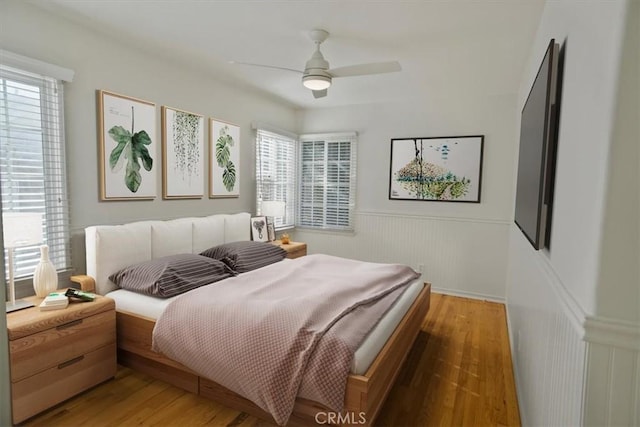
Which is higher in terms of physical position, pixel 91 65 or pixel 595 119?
pixel 91 65

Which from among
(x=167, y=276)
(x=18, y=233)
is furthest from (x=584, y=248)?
(x=18, y=233)

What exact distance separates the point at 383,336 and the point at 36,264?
2.42 metres

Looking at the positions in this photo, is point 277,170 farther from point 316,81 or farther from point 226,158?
point 316,81

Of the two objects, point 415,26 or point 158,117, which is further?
point 158,117

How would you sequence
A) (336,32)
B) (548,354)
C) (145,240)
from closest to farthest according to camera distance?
(548,354), (336,32), (145,240)

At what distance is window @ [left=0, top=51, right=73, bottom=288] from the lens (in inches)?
85.7

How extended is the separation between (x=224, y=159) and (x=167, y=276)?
185 cm

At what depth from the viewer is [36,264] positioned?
237cm

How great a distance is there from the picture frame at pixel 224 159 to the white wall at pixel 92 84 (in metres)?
0.15

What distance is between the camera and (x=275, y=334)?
1812mm

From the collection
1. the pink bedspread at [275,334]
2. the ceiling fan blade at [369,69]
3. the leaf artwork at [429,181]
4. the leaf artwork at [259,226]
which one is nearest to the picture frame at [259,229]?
the leaf artwork at [259,226]

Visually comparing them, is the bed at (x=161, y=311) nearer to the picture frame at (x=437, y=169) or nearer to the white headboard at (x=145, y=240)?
the white headboard at (x=145, y=240)

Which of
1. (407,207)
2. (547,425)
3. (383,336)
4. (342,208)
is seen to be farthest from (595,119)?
(342,208)

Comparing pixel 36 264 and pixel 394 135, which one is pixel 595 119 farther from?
pixel 394 135
